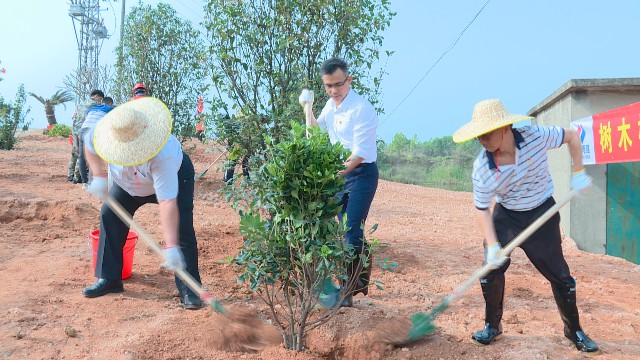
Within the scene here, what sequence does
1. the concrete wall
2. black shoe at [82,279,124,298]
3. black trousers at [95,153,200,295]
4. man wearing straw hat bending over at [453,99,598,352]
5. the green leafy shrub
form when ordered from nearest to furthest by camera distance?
the green leafy shrub, man wearing straw hat bending over at [453,99,598,352], black trousers at [95,153,200,295], black shoe at [82,279,124,298], the concrete wall

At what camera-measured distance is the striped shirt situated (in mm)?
3043

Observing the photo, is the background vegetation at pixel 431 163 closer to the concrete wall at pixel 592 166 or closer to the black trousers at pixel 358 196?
the concrete wall at pixel 592 166

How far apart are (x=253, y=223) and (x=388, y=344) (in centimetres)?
117

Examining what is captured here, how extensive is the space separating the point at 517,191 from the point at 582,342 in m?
1.02

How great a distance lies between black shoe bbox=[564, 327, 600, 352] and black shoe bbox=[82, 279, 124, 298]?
127 inches

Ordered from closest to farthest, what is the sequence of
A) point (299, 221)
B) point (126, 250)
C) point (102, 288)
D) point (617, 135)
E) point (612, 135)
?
point (299, 221) → point (102, 288) → point (126, 250) → point (617, 135) → point (612, 135)

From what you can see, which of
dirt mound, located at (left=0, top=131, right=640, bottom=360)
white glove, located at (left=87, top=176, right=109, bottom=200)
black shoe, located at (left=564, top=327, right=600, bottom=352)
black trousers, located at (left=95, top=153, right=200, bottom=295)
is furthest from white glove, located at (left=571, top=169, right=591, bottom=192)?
white glove, located at (left=87, top=176, right=109, bottom=200)

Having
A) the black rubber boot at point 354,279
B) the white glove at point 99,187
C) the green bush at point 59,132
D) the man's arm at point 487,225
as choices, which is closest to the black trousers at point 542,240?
the man's arm at point 487,225

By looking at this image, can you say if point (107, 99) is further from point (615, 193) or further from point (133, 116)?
point (615, 193)

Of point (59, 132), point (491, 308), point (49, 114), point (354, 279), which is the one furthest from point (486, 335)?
point (49, 114)

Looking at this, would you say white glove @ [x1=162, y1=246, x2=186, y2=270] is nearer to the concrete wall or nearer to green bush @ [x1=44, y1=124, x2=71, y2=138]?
the concrete wall

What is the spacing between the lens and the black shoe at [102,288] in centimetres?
397

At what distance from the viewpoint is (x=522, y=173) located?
10.0 ft

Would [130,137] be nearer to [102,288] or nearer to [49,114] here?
[102,288]
